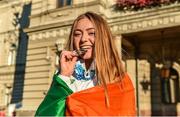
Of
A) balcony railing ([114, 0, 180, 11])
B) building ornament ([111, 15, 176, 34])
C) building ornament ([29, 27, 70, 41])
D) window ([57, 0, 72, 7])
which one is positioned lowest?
building ornament ([29, 27, 70, 41])

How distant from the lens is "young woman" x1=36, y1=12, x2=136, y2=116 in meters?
1.75

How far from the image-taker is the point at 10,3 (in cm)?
2470

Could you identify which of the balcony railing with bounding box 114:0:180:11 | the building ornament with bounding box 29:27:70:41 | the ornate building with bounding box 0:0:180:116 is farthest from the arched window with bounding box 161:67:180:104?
the building ornament with bounding box 29:27:70:41

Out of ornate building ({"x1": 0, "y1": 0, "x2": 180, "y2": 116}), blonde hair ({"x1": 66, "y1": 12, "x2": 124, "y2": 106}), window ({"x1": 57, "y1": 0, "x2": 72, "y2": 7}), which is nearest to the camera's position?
blonde hair ({"x1": 66, "y1": 12, "x2": 124, "y2": 106})

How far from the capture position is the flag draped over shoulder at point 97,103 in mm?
1727

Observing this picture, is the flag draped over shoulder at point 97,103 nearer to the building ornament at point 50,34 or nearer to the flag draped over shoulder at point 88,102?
the flag draped over shoulder at point 88,102

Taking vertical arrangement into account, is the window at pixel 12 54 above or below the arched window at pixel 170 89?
above

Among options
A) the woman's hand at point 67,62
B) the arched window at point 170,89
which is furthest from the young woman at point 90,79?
the arched window at point 170,89

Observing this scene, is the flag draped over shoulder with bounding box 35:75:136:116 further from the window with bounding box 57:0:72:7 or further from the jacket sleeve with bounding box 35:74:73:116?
the window with bounding box 57:0:72:7

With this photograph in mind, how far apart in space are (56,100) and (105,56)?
0.43 m

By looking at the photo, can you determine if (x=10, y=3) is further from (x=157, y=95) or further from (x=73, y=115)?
(x=73, y=115)

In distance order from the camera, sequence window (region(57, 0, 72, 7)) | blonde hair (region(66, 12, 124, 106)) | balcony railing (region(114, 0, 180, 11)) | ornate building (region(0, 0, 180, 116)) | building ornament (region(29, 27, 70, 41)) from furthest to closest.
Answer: window (region(57, 0, 72, 7))
building ornament (region(29, 27, 70, 41))
ornate building (region(0, 0, 180, 116))
balcony railing (region(114, 0, 180, 11))
blonde hair (region(66, 12, 124, 106))

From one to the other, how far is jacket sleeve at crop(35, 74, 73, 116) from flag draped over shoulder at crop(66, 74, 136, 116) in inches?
1.6

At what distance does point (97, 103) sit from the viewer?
1743 millimetres
